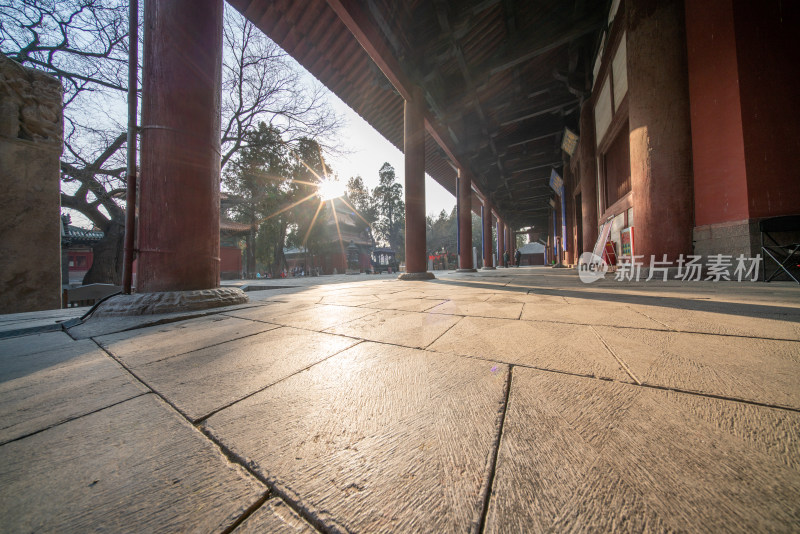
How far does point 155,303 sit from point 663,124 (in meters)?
6.12

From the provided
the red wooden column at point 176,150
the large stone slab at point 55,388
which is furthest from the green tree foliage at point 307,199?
the large stone slab at point 55,388

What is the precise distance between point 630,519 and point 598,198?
829 cm

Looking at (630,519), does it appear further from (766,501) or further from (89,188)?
(89,188)

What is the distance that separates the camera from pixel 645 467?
1.46ft

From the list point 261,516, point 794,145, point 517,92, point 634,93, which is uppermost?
point 517,92

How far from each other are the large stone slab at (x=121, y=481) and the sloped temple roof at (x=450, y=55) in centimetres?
496

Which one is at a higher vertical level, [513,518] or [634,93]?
[634,93]

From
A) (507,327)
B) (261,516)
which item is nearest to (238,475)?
(261,516)

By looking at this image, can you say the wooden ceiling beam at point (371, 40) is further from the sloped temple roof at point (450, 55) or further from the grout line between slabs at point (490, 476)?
the grout line between slabs at point (490, 476)

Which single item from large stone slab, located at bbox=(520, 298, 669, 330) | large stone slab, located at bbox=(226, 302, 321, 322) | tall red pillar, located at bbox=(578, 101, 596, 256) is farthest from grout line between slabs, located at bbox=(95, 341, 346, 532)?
tall red pillar, located at bbox=(578, 101, 596, 256)

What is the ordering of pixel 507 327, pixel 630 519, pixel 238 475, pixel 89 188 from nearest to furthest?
pixel 630 519 < pixel 238 475 < pixel 507 327 < pixel 89 188

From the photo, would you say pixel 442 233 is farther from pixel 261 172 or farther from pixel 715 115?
pixel 715 115

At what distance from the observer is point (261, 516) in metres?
0.39

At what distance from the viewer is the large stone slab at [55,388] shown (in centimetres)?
67
